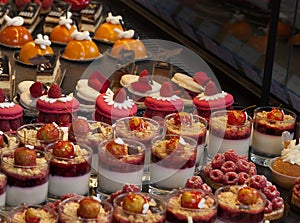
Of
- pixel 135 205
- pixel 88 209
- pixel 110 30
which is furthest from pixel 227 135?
pixel 110 30

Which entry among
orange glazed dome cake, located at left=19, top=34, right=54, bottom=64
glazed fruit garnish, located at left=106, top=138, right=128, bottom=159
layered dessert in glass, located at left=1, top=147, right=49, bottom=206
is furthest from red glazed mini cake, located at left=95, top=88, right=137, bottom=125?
orange glazed dome cake, located at left=19, top=34, right=54, bottom=64

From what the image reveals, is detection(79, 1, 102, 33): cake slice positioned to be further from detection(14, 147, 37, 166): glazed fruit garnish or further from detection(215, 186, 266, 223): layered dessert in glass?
detection(215, 186, 266, 223): layered dessert in glass

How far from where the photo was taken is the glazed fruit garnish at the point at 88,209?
291 centimetres

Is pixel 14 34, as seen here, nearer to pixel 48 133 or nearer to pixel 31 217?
pixel 48 133

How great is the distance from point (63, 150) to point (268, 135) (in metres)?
1.17

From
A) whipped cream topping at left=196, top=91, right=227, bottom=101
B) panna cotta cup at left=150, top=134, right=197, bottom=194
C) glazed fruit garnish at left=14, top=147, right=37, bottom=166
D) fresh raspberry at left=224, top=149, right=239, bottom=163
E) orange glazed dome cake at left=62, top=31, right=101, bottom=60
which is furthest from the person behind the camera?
orange glazed dome cake at left=62, top=31, right=101, bottom=60

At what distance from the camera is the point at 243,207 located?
10.3 ft

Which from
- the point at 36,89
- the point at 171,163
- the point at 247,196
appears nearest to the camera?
the point at 247,196

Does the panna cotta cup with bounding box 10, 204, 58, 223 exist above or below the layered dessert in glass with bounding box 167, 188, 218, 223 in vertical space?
below

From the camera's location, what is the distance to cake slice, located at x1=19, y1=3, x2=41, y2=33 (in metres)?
6.29

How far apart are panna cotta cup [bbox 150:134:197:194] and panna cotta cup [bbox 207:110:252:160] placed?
34 cm

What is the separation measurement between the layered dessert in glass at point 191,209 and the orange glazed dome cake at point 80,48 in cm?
272

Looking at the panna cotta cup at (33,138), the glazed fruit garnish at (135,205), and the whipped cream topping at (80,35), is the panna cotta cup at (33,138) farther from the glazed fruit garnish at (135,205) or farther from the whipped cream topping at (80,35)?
the whipped cream topping at (80,35)

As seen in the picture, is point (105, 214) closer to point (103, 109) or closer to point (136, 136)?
point (136, 136)
